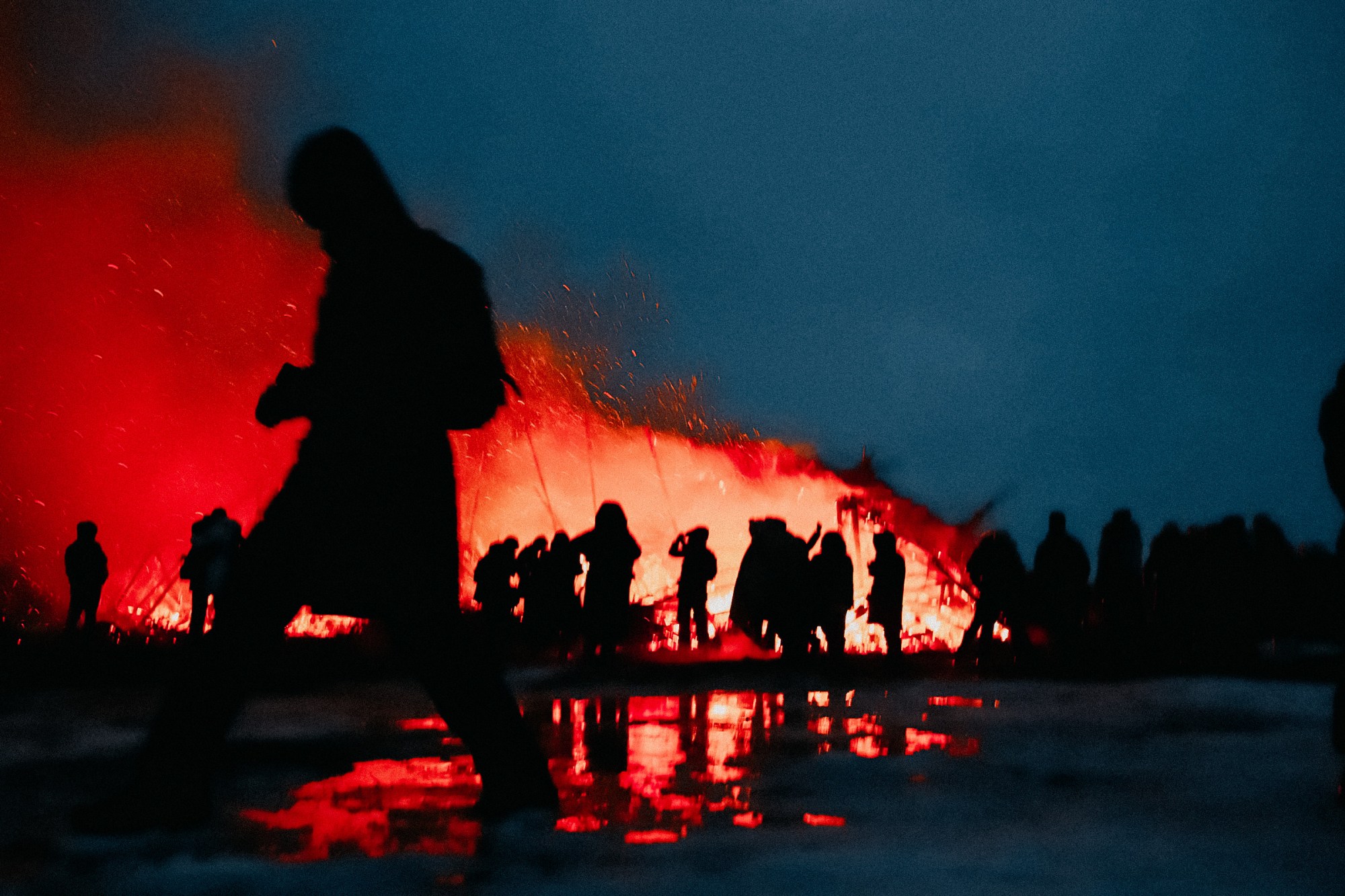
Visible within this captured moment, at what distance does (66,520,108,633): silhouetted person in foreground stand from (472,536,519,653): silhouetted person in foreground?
421 centimetres

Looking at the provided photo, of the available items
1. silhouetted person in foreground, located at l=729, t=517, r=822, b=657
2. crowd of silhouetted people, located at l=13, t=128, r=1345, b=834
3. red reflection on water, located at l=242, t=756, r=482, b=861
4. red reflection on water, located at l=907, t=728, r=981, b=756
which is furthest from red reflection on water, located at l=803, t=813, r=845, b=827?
silhouetted person in foreground, located at l=729, t=517, r=822, b=657

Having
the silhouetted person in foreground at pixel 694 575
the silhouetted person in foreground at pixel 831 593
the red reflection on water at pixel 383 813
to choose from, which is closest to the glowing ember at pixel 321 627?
the silhouetted person in foreground at pixel 694 575

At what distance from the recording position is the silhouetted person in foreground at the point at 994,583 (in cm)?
1617

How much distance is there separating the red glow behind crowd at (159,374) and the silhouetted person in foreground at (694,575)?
915 cm

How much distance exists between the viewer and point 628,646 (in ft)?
67.1

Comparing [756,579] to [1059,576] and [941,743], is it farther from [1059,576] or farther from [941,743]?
[941,743]

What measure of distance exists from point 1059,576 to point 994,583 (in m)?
0.84

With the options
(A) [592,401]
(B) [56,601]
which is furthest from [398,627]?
(A) [592,401]

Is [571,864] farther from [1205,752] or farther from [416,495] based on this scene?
[1205,752]

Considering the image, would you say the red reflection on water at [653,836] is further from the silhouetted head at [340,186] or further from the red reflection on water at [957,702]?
the red reflection on water at [957,702]

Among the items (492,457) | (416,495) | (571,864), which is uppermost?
(492,457)

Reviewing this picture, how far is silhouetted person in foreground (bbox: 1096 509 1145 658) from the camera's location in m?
16.0

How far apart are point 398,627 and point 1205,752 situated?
161 inches

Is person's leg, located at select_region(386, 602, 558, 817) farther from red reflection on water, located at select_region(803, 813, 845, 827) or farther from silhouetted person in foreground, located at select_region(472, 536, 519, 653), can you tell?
silhouetted person in foreground, located at select_region(472, 536, 519, 653)
